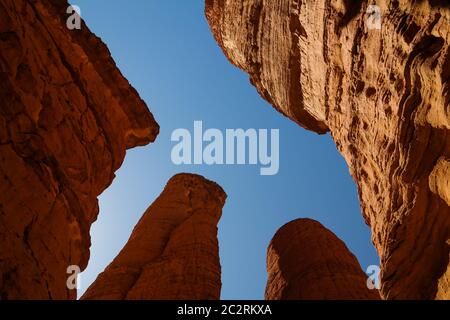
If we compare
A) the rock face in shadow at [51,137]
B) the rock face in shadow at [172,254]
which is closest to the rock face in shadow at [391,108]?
the rock face in shadow at [51,137]

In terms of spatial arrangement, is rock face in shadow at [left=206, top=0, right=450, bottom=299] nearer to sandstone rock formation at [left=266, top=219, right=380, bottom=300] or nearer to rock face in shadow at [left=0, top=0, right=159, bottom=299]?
sandstone rock formation at [left=266, top=219, right=380, bottom=300]

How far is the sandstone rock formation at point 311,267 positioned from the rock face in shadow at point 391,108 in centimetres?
A: 375

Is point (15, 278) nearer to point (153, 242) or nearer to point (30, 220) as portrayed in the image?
point (30, 220)

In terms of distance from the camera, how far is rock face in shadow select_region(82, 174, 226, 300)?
13578 millimetres

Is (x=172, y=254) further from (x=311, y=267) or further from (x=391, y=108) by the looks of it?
(x=391, y=108)

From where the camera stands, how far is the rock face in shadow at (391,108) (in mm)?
7020

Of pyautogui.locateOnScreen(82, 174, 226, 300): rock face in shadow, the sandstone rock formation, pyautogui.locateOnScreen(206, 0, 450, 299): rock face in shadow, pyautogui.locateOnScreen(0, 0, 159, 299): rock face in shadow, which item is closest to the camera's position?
pyautogui.locateOnScreen(0, 0, 159, 299): rock face in shadow

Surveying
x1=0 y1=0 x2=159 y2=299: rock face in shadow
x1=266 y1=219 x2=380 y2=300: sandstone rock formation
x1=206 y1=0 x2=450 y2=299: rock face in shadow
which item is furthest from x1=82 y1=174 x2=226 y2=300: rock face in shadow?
x1=206 y1=0 x2=450 y2=299: rock face in shadow

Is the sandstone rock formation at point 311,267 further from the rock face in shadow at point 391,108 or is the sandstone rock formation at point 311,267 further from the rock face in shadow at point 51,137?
the rock face in shadow at point 51,137

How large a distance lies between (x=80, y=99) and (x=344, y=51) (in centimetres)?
610

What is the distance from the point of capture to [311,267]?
16266 millimetres

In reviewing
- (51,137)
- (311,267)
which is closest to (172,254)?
(311,267)

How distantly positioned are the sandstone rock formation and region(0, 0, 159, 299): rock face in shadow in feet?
27.2

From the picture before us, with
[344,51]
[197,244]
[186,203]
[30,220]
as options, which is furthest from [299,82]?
[30,220]
